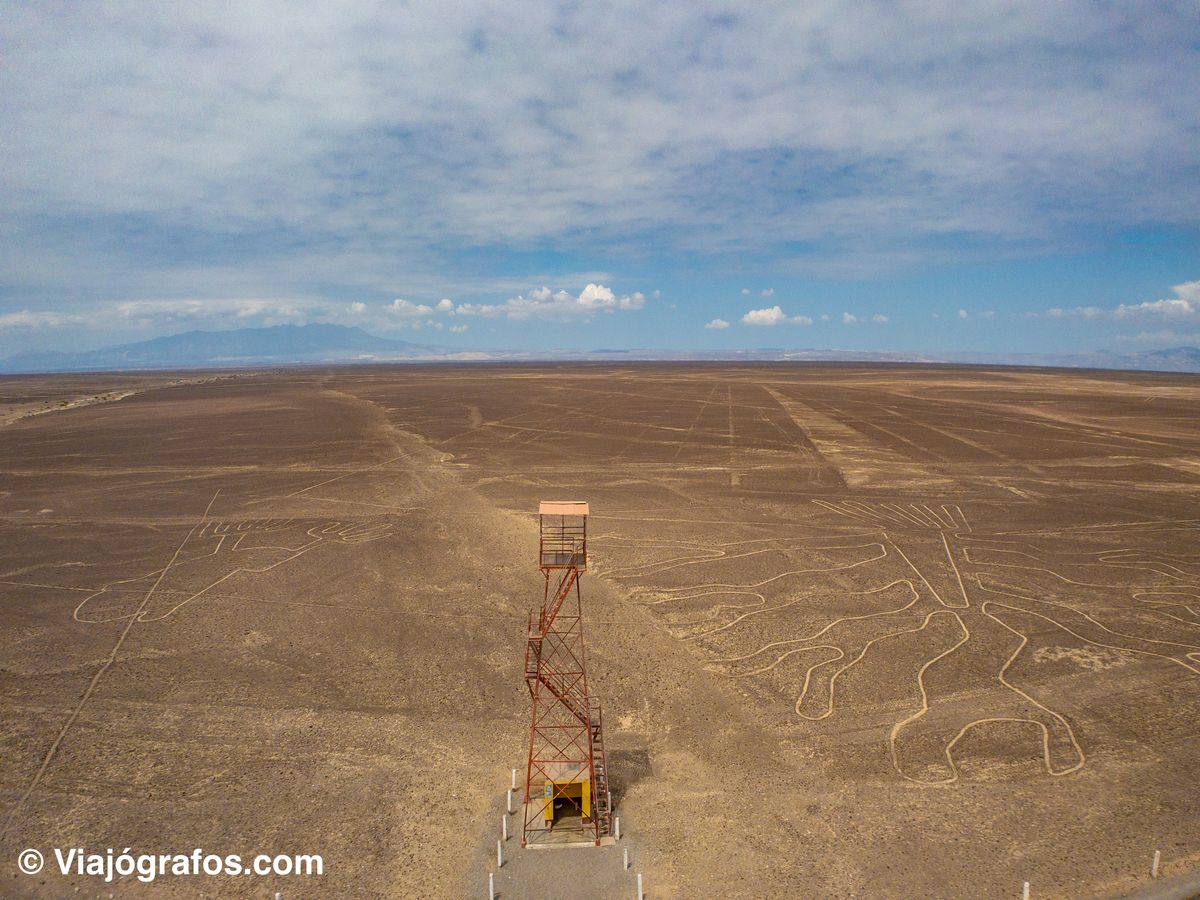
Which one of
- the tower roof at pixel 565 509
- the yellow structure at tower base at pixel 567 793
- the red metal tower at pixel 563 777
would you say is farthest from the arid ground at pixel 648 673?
the tower roof at pixel 565 509

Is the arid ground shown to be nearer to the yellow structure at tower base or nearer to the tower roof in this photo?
the yellow structure at tower base

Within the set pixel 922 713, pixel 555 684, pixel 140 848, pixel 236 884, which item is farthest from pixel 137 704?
pixel 922 713

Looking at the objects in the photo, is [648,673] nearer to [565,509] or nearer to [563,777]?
[563,777]

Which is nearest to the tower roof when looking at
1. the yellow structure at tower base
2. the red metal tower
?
the red metal tower

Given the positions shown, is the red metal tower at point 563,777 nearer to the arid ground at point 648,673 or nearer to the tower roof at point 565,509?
the tower roof at point 565,509

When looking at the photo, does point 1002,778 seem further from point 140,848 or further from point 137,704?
point 137,704

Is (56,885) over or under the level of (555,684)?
under

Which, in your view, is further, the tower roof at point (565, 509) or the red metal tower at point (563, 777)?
the tower roof at point (565, 509)

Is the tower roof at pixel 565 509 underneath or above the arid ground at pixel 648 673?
above
